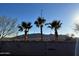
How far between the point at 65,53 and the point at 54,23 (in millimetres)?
629

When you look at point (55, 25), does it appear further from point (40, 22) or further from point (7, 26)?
point (7, 26)

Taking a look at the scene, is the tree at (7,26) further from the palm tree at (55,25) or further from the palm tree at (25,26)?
the palm tree at (55,25)

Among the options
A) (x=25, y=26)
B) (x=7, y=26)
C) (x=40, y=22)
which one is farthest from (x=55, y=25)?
(x=7, y=26)

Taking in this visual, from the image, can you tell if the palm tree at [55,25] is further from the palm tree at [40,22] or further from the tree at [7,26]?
the tree at [7,26]

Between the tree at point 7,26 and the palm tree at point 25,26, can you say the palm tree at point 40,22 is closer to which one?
the palm tree at point 25,26

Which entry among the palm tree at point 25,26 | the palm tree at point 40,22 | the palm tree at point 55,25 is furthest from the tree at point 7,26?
the palm tree at point 55,25

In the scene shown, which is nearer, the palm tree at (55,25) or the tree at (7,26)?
the palm tree at (55,25)

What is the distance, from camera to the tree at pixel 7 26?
4312 millimetres

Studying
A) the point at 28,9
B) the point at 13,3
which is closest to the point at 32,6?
the point at 28,9

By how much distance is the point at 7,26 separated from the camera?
4.57m

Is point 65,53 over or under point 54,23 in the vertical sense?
under

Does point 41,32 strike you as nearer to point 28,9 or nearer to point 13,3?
point 28,9

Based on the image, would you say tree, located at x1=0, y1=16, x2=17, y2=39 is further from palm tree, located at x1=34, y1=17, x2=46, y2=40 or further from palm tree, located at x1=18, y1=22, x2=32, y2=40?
palm tree, located at x1=34, y1=17, x2=46, y2=40

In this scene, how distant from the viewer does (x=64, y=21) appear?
166 inches
